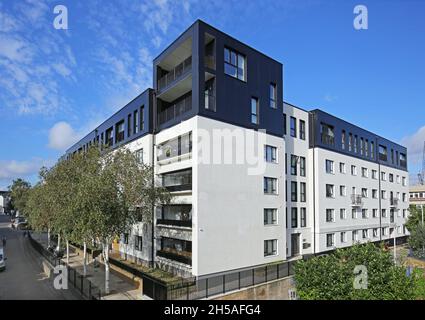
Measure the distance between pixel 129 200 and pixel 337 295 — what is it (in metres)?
12.6

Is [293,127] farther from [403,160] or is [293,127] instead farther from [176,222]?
[403,160]

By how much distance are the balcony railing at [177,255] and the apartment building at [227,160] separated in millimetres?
72

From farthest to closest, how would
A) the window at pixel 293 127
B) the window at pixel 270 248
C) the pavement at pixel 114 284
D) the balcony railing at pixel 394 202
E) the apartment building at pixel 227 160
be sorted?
1. the balcony railing at pixel 394 202
2. the window at pixel 293 127
3. the window at pixel 270 248
4. the apartment building at pixel 227 160
5. the pavement at pixel 114 284

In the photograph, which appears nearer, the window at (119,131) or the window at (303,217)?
the window at (303,217)

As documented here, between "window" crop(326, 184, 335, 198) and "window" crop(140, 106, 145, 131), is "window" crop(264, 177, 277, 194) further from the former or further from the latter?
"window" crop(140, 106, 145, 131)

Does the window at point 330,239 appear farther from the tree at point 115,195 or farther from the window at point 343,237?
the tree at point 115,195

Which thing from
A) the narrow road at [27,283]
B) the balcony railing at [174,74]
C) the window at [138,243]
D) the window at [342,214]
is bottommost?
the narrow road at [27,283]

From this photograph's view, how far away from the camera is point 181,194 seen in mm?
21359

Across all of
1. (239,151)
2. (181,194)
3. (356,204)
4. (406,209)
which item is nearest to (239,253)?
(181,194)

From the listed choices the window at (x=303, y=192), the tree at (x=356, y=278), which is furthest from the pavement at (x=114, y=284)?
the window at (x=303, y=192)

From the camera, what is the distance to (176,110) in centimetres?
2386

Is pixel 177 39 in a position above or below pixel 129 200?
above

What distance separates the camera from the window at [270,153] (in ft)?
78.8
